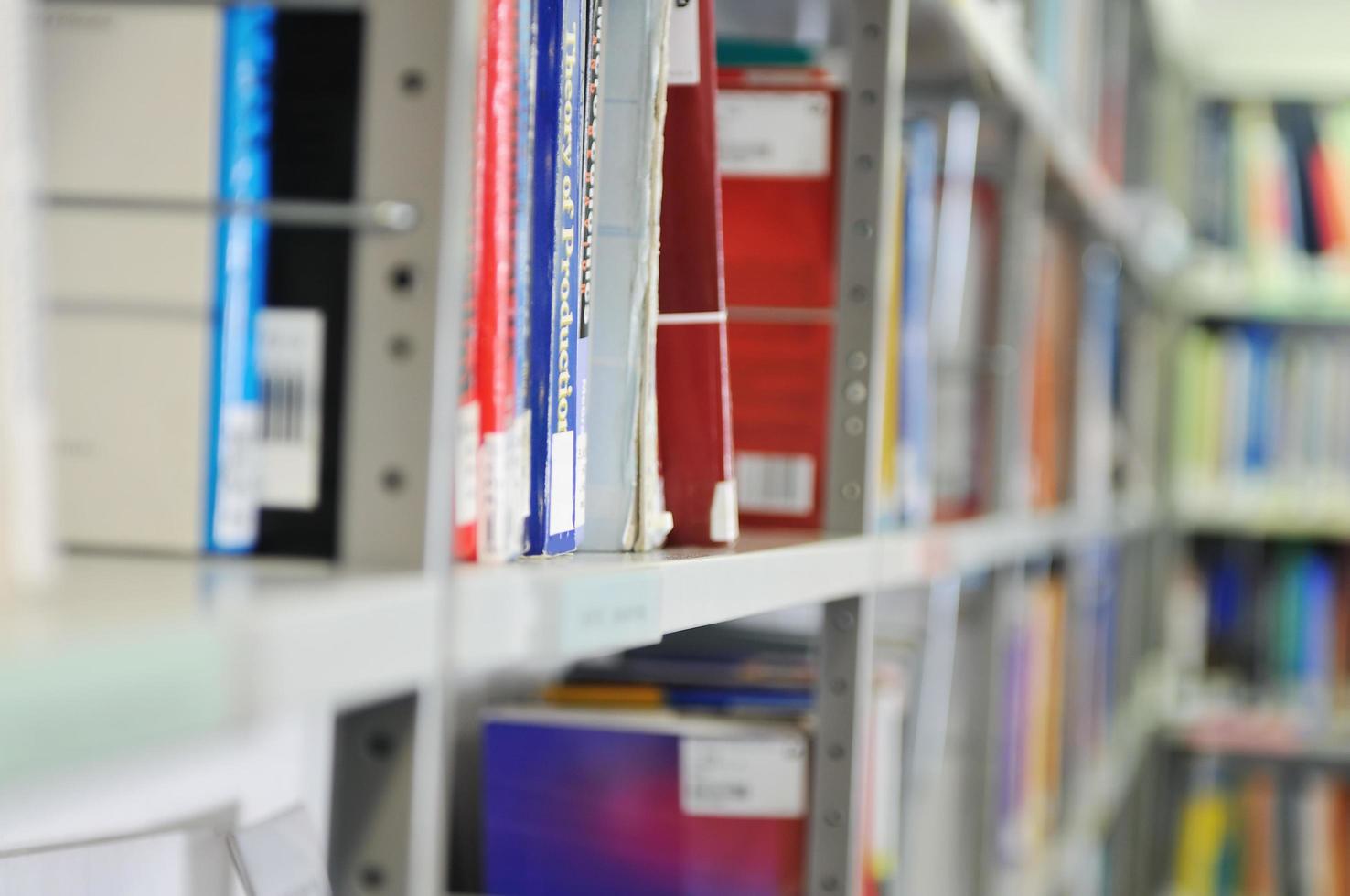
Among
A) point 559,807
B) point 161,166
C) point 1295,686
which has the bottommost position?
point 1295,686

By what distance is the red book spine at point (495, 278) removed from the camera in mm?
595

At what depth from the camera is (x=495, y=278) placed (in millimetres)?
603

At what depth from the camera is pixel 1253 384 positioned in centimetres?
337

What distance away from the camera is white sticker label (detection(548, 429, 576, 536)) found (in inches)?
26.4

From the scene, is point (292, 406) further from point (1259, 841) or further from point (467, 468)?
point (1259, 841)

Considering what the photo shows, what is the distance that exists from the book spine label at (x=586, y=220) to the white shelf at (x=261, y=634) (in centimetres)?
5

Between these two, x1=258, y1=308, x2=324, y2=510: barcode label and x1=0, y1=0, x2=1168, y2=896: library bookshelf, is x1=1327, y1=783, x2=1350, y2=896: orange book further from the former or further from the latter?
x1=258, y1=308, x2=324, y2=510: barcode label

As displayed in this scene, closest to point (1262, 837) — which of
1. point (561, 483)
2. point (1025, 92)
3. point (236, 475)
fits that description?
point (1025, 92)

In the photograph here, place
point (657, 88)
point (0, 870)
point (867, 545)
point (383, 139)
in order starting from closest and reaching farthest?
point (383, 139)
point (0, 870)
point (657, 88)
point (867, 545)

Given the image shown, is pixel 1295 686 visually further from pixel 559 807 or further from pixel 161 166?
pixel 161 166

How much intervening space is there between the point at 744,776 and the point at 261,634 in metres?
0.75

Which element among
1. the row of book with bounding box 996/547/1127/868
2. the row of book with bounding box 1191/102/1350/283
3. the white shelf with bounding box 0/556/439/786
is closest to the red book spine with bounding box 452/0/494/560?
the white shelf with bounding box 0/556/439/786

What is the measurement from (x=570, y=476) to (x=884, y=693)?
0.76 m

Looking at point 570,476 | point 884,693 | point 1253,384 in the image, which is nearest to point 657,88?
point 570,476
